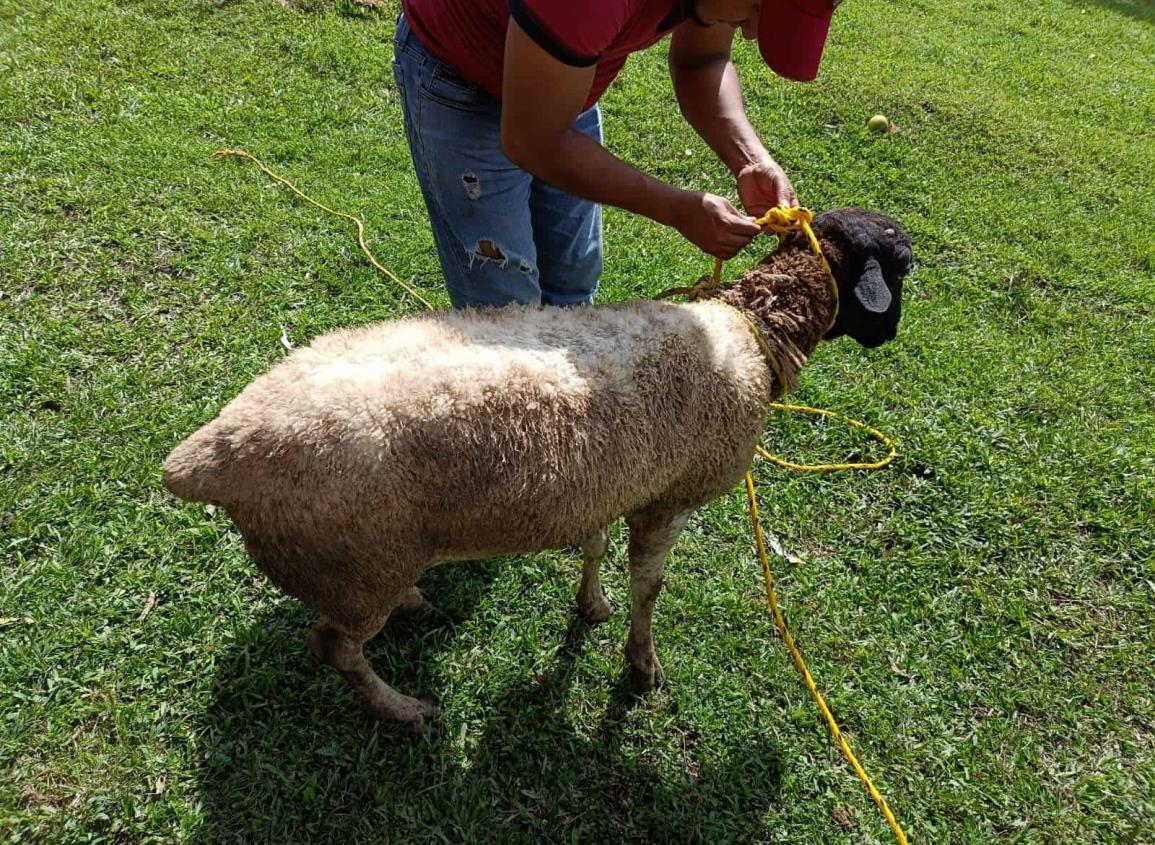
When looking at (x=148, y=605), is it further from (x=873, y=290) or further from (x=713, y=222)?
(x=873, y=290)

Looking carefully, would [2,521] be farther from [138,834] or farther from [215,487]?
[215,487]

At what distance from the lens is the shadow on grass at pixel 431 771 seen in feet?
8.66

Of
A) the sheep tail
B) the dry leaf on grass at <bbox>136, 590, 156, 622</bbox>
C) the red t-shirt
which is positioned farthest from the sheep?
the dry leaf on grass at <bbox>136, 590, 156, 622</bbox>

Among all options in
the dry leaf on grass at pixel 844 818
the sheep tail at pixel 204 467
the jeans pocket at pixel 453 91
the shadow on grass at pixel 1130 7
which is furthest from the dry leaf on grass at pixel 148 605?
the shadow on grass at pixel 1130 7

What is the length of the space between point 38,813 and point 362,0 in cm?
781

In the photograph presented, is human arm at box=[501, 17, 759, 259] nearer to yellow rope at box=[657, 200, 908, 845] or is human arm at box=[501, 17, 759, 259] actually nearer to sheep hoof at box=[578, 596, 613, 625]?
yellow rope at box=[657, 200, 908, 845]

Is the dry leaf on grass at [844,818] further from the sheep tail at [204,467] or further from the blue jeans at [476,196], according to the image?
the sheep tail at [204,467]

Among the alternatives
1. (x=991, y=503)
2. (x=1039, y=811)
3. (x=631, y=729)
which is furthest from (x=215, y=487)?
(x=991, y=503)

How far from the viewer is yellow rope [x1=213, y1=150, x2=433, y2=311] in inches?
184

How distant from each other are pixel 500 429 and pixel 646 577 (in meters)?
1.08

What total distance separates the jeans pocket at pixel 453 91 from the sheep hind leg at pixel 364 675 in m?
1.81

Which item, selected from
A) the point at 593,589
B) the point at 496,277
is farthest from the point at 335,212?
the point at 593,589

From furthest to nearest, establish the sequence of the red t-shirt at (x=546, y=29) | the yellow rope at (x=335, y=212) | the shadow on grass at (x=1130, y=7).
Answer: the shadow on grass at (x=1130, y=7), the yellow rope at (x=335, y=212), the red t-shirt at (x=546, y=29)

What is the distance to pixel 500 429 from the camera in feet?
7.00
